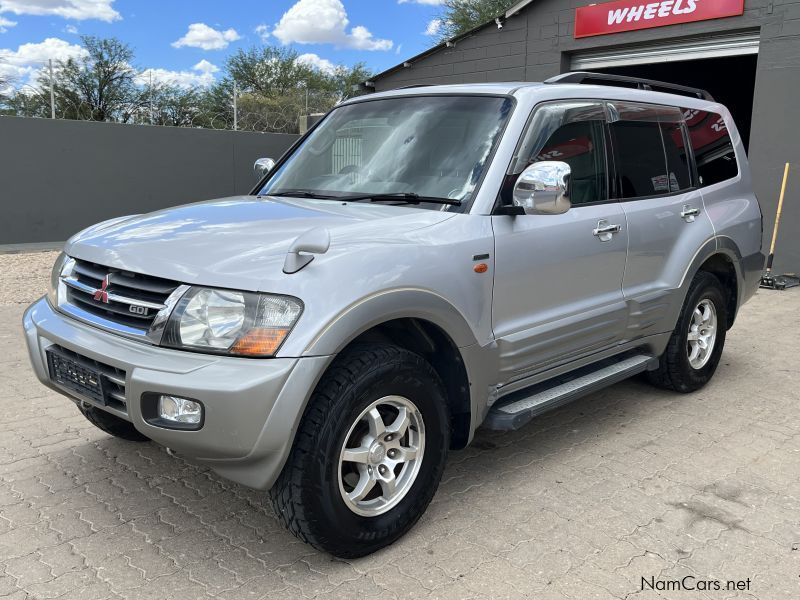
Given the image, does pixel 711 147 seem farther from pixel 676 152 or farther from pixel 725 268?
pixel 725 268


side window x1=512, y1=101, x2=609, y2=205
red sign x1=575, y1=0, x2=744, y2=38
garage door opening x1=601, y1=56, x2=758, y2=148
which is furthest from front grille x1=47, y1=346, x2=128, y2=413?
garage door opening x1=601, y1=56, x2=758, y2=148

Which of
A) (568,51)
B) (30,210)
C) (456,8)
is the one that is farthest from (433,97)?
(456,8)

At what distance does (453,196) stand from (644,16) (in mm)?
9254

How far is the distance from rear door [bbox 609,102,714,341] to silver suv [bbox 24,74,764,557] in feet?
0.05

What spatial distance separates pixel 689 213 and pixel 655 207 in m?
0.41

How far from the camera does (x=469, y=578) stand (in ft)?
8.93

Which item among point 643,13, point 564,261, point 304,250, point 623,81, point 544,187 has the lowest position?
point 564,261

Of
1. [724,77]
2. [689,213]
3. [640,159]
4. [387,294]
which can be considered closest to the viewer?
[387,294]

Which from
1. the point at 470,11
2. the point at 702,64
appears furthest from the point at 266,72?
the point at 702,64

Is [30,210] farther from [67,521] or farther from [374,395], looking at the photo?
[374,395]

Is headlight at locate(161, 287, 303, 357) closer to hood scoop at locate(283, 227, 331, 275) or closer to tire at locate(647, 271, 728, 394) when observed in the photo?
hood scoop at locate(283, 227, 331, 275)

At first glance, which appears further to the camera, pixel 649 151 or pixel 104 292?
pixel 649 151

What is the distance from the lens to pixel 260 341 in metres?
2.48

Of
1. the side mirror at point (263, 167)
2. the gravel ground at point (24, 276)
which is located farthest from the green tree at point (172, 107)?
the side mirror at point (263, 167)
